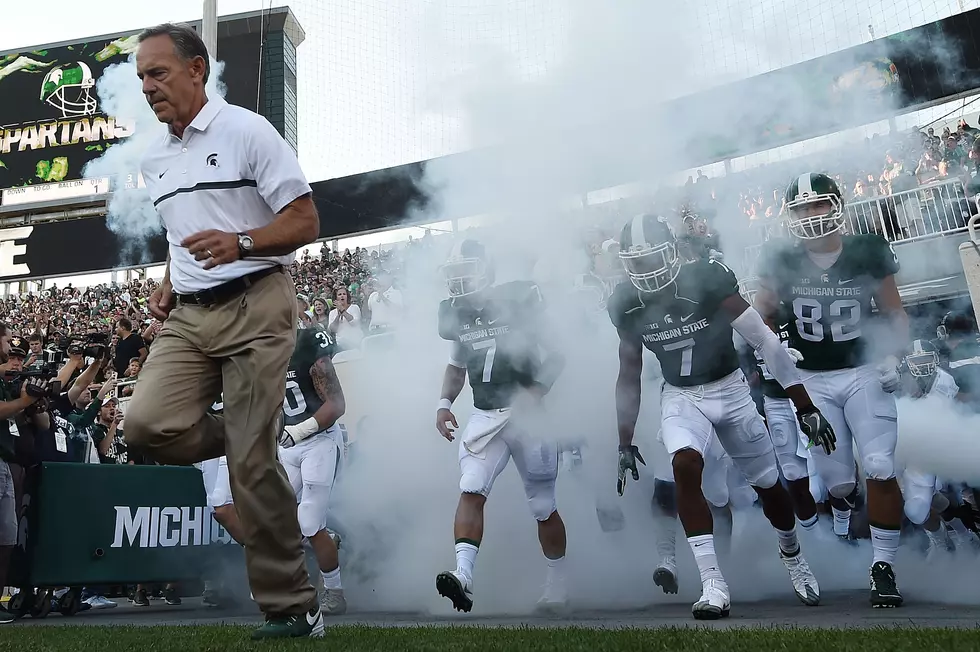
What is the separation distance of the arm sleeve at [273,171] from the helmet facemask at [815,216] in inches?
94.9

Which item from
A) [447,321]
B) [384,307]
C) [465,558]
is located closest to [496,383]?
[447,321]

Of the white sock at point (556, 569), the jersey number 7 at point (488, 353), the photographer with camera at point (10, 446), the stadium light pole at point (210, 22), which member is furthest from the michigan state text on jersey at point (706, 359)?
the stadium light pole at point (210, 22)

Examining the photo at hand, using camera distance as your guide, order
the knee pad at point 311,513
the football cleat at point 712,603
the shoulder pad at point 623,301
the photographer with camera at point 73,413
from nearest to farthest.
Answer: the football cleat at point 712,603 < the shoulder pad at point 623,301 < the knee pad at point 311,513 < the photographer with camera at point 73,413

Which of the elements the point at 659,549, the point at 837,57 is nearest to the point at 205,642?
the point at 659,549

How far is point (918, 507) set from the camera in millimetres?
4207

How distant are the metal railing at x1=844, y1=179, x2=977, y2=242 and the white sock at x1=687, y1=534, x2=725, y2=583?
5.23 m

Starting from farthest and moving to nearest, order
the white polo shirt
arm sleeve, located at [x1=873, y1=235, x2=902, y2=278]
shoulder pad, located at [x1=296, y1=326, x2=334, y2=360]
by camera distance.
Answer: shoulder pad, located at [x1=296, y1=326, x2=334, y2=360] → arm sleeve, located at [x1=873, y1=235, x2=902, y2=278] → the white polo shirt

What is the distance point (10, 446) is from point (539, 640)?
3344 millimetres

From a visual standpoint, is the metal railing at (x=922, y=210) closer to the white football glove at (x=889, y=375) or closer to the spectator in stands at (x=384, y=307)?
the white football glove at (x=889, y=375)

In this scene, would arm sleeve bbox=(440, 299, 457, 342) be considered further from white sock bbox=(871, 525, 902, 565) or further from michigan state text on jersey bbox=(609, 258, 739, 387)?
white sock bbox=(871, 525, 902, 565)

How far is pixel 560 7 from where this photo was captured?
4434mm

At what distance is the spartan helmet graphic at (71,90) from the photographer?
21.1 m

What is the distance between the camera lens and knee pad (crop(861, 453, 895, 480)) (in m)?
3.46

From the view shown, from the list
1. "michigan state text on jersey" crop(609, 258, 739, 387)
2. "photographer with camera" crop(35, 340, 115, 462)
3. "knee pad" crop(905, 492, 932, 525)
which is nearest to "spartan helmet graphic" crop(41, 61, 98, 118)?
"photographer with camera" crop(35, 340, 115, 462)
